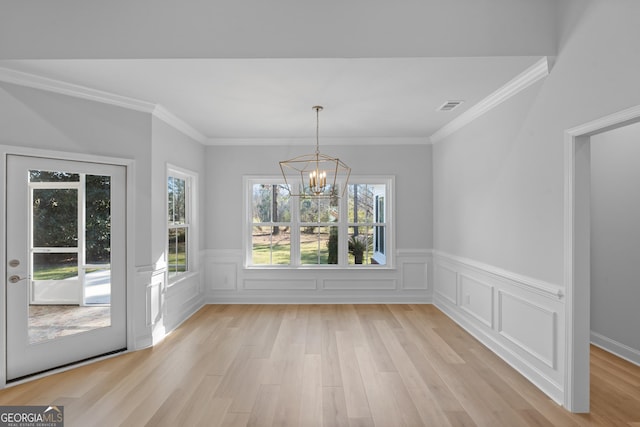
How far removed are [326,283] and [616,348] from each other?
3.49m

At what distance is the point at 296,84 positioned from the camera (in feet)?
10.2

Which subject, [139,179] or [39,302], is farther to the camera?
[139,179]

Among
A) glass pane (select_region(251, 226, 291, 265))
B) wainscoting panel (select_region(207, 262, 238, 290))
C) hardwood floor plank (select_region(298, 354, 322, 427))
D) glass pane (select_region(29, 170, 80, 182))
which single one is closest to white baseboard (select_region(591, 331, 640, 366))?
hardwood floor plank (select_region(298, 354, 322, 427))

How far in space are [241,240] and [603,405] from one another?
14.7ft

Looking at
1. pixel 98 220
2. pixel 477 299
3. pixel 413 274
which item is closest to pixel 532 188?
pixel 477 299

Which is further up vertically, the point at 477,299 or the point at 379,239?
the point at 379,239

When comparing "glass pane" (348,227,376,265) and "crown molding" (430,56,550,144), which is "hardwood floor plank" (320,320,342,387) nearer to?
"glass pane" (348,227,376,265)

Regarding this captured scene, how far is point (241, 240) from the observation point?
17.4 ft

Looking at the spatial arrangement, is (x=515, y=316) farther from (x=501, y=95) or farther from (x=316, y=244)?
(x=316, y=244)

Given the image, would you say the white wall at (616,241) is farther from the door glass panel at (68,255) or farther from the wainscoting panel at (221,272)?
the door glass panel at (68,255)

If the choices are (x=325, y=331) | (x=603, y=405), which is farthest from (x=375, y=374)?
(x=603, y=405)

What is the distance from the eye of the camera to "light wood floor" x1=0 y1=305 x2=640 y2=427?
7.72 feet

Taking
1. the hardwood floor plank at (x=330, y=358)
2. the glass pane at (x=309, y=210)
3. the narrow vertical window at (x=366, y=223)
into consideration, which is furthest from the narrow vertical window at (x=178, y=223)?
the narrow vertical window at (x=366, y=223)

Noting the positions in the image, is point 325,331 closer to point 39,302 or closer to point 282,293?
point 282,293
